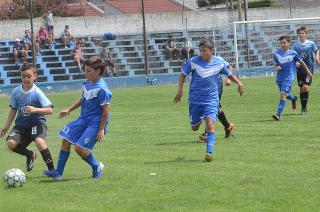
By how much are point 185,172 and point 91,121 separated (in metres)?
1.36

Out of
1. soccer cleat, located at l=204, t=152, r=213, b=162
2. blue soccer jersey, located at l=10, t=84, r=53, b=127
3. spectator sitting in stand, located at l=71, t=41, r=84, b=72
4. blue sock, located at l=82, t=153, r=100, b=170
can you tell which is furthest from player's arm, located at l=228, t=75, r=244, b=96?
spectator sitting in stand, located at l=71, t=41, r=84, b=72

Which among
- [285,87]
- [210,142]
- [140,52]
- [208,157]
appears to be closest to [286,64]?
[285,87]

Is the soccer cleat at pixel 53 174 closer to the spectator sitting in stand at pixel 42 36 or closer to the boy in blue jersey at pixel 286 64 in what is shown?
the boy in blue jersey at pixel 286 64

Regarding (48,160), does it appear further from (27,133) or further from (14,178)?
(14,178)

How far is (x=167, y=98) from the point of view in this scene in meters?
25.7

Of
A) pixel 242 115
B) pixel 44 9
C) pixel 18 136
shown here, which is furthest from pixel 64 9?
pixel 18 136

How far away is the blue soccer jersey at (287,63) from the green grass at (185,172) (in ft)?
2.97

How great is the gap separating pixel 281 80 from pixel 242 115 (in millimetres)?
1397

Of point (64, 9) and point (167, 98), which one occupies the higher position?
point (64, 9)

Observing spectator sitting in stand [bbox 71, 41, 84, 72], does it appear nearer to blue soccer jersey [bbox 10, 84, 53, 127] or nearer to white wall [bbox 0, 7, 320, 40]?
white wall [bbox 0, 7, 320, 40]

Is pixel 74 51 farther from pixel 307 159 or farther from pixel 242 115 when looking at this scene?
pixel 307 159

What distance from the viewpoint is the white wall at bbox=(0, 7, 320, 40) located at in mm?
37312

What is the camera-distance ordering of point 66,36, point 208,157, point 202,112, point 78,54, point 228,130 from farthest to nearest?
point 66,36
point 78,54
point 228,130
point 202,112
point 208,157

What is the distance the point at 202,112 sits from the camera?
11914 mm
